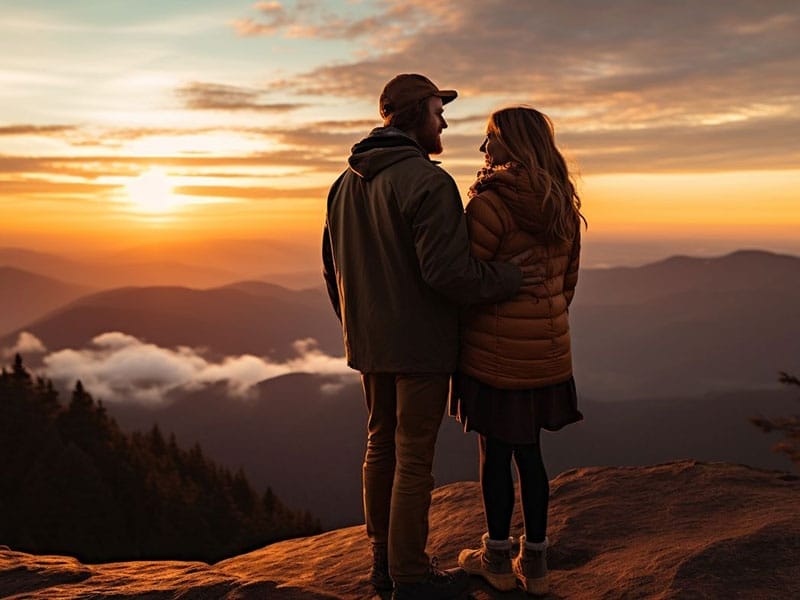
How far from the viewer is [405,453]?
4125 mm

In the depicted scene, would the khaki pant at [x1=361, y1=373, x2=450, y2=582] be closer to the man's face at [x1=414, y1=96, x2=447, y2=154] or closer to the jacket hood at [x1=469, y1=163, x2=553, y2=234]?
the jacket hood at [x1=469, y1=163, x2=553, y2=234]

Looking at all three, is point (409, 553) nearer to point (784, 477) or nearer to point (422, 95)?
point (422, 95)

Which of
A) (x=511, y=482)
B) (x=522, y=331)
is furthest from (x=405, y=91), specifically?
(x=511, y=482)

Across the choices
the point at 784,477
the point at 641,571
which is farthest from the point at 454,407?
the point at 784,477

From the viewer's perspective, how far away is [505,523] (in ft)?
14.4

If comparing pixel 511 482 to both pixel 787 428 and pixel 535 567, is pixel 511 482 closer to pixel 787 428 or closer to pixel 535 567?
pixel 535 567

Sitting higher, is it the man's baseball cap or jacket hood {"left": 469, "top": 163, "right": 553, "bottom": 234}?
the man's baseball cap

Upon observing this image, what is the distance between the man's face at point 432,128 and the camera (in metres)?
3.96

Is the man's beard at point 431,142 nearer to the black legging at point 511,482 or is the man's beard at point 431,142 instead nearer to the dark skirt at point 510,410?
the dark skirt at point 510,410

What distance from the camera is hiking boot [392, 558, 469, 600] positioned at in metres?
4.23

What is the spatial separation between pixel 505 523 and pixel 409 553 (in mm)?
607

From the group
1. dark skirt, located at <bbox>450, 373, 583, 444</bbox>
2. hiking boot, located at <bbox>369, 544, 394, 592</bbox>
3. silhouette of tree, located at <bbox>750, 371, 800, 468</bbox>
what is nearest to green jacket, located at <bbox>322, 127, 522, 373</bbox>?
dark skirt, located at <bbox>450, 373, 583, 444</bbox>

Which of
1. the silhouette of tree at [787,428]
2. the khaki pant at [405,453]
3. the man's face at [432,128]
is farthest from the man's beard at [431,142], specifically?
the silhouette of tree at [787,428]

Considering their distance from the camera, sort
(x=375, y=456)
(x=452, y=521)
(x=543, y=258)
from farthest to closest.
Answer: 1. (x=452, y=521)
2. (x=375, y=456)
3. (x=543, y=258)
